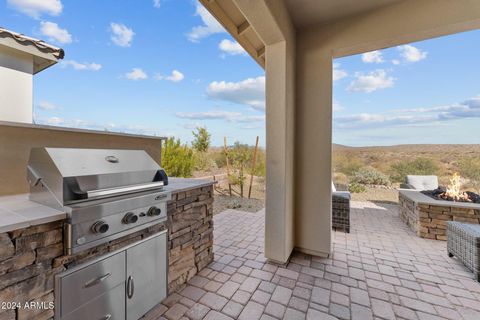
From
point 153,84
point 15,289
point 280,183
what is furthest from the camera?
point 153,84

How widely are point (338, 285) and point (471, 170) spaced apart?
7189 mm

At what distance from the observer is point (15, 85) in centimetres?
276

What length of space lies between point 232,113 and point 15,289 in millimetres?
10958

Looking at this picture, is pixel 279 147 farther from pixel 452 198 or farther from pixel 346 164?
pixel 346 164

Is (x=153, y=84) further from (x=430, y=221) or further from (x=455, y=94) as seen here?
(x=455, y=94)

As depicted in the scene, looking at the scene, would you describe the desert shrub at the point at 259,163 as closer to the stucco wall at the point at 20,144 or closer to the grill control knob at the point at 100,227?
the stucco wall at the point at 20,144

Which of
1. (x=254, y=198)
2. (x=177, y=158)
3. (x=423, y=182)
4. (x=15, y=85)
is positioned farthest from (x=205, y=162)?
(x=423, y=182)

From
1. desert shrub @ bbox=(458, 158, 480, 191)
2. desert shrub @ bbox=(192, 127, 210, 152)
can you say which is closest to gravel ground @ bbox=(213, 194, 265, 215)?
desert shrub @ bbox=(192, 127, 210, 152)

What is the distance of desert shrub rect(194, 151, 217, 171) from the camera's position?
7.17 metres

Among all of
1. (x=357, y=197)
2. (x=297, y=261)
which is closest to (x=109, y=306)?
(x=297, y=261)

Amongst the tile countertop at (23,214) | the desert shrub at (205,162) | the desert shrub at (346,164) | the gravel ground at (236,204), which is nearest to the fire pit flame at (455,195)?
the gravel ground at (236,204)

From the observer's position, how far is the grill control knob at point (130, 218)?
1435mm

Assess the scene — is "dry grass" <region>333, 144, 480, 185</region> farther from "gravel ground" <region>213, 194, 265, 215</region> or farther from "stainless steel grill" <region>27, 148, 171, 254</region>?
"stainless steel grill" <region>27, 148, 171, 254</region>

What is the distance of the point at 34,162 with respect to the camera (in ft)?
A: 4.41
